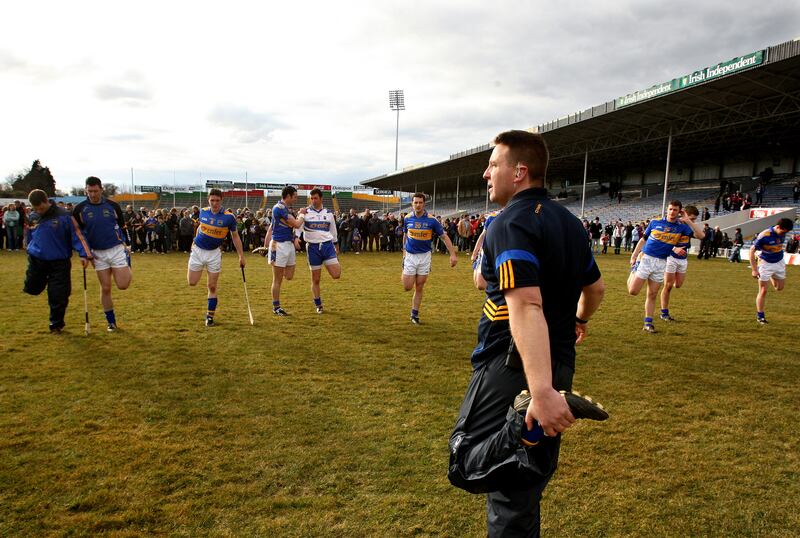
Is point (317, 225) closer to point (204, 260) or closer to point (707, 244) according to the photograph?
point (204, 260)

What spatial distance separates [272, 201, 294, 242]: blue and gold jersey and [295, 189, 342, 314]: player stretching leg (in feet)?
0.64

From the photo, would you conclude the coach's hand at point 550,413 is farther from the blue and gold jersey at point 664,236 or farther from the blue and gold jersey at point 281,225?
the blue and gold jersey at point 664,236

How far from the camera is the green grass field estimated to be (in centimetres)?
311

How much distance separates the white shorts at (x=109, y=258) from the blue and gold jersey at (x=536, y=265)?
7.31 meters

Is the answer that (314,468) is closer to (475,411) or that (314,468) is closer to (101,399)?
(475,411)

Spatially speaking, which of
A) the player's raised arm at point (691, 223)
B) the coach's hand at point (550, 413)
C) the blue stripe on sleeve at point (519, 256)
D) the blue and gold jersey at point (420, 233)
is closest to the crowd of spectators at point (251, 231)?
the blue and gold jersey at point (420, 233)

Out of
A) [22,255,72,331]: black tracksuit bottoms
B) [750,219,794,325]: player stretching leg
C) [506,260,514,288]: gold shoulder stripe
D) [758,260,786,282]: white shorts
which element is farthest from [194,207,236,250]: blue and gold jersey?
[758,260,786,282]: white shorts

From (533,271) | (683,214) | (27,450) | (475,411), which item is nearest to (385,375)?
(27,450)

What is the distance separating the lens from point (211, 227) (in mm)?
8383

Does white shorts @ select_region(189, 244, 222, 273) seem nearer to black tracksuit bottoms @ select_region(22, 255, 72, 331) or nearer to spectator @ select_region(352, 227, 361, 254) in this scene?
black tracksuit bottoms @ select_region(22, 255, 72, 331)

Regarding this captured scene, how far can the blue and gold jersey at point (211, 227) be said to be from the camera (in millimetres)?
8367

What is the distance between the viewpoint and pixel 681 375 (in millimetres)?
6000

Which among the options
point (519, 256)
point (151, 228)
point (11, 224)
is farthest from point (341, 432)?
point (11, 224)

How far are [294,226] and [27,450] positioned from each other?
5.48 m
